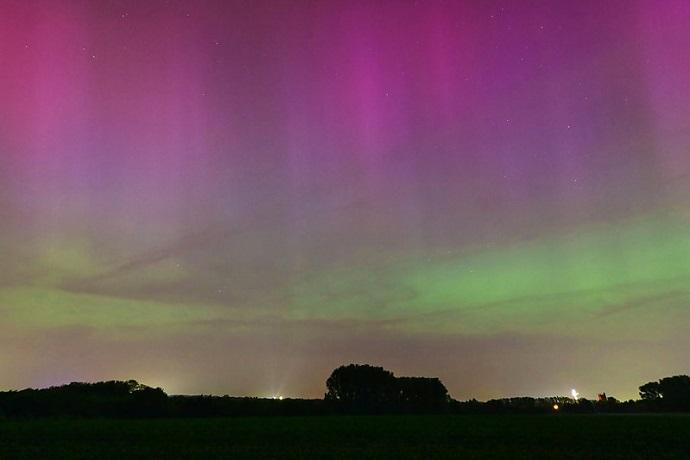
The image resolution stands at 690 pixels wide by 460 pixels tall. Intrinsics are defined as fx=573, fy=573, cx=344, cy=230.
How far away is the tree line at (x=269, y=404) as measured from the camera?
10338 centimetres

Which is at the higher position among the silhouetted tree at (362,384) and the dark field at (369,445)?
the silhouetted tree at (362,384)

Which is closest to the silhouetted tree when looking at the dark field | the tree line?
the tree line

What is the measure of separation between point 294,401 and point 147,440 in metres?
73.5

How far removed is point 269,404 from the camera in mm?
108750

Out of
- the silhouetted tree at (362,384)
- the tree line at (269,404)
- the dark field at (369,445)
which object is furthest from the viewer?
the silhouetted tree at (362,384)

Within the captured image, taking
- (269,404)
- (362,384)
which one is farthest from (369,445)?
(362,384)

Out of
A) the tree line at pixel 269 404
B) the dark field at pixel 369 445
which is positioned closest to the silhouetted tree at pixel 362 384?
the tree line at pixel 269 404

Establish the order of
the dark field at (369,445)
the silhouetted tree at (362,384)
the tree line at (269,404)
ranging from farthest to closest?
the silhouetted tree at (362,384) → the tree line at (269,404) → the dark field at (369,445)

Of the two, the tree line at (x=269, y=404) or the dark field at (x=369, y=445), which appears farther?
the tree line at (x=269, y=404)

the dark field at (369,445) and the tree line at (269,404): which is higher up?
the tree line at (269,404)

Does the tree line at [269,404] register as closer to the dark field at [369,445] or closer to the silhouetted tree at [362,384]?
the silhouetted tree at [362,384]

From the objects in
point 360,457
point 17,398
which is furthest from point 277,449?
point 17,398

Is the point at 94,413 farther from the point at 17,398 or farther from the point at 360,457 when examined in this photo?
the point at 360,457

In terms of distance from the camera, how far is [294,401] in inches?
4382
